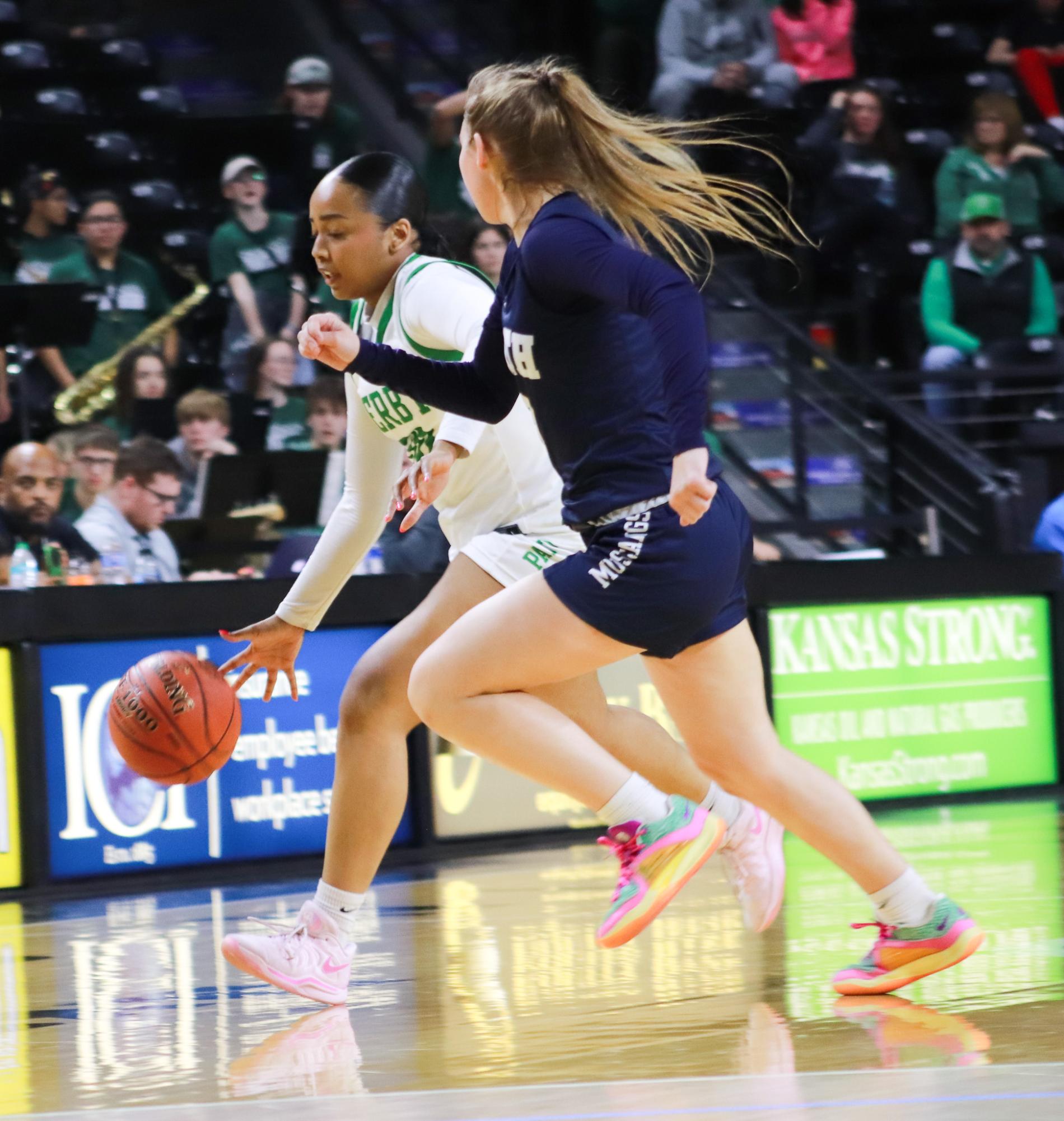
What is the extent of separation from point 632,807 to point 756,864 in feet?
2.59

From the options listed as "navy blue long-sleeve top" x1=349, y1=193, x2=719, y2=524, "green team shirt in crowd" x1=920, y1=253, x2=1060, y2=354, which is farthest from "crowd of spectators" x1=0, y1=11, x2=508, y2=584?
"navy blue long-sleeve top" x1=349, y1=193, x2=719, y2=524

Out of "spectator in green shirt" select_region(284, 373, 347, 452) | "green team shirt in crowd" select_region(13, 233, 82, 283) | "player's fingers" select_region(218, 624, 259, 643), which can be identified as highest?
"green team shirt in crowd" select_region(13, 233, 82, 283)

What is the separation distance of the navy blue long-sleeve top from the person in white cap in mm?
9115

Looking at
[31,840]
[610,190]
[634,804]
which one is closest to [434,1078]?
[634,804]

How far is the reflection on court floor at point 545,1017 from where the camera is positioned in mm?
3352

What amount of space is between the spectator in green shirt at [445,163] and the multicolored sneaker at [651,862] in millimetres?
8816

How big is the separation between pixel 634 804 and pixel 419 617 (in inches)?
30.9

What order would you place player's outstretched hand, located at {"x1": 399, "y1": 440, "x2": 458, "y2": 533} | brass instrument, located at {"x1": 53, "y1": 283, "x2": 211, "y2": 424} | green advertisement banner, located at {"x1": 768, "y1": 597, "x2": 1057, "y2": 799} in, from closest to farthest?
player's outstretched hand, located at {"x1": 399, "y1": 440, "x2": 458, "y2": 533}
green advertisement banner, located at {"x1": 768, "y1": 597, "x2": 1057, "y2": 799}
brass instrument, located at {"x1": 53, "y1": 283, "x2": 211, "y2": 424}

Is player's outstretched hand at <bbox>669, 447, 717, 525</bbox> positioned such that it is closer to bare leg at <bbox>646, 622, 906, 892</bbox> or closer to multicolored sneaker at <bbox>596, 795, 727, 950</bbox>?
Result: bare leg at <bbox>646, 622, 906, 892</bbox>

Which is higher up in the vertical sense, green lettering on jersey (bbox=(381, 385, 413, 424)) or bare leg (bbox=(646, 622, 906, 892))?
green lettering on jersey (bbox=(381, 385, 413, 424))

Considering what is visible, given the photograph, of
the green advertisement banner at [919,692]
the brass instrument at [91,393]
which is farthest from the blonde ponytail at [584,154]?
the brass instrument at [91,393]

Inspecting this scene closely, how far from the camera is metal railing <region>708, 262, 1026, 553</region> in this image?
35.3ft

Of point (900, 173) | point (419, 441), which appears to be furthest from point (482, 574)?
point (900, 173)

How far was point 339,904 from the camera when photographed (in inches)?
179
